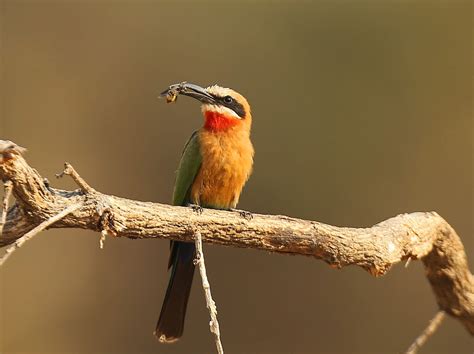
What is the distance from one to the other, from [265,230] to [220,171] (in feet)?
2.89

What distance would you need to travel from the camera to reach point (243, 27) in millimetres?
7273

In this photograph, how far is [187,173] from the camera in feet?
11.7

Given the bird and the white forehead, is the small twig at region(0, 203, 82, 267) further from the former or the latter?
→ the white forehead

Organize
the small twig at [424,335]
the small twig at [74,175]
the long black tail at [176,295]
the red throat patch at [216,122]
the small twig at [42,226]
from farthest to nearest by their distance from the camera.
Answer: the red throat patch at [216,122] → the long black tail at [176,295] → the small twig at [424,335] → the small twig at [74,175] → the small twig at [42,226]

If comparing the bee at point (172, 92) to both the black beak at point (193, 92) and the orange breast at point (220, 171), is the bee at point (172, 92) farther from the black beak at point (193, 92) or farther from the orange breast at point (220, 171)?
the orange breast at point (220, 171)

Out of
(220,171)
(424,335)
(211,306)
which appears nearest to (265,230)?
(211,306)

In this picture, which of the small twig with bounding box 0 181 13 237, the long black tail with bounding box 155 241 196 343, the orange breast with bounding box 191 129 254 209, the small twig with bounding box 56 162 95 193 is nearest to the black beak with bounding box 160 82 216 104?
the orange breast with bounding box 191 129 254 209

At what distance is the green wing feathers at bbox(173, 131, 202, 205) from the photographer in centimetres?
357

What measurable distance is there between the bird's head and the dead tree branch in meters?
0.99

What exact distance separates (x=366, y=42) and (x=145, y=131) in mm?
2201

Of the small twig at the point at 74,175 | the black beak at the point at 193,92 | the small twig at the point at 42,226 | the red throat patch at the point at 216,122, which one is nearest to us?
the small twig at the point at 42,226

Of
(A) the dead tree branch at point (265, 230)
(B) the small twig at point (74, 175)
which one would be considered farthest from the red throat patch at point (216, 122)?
(B) the small twig at point (74, 175)

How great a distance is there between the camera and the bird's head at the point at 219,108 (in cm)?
368

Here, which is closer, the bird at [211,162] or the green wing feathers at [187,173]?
the bird at [211,162]
